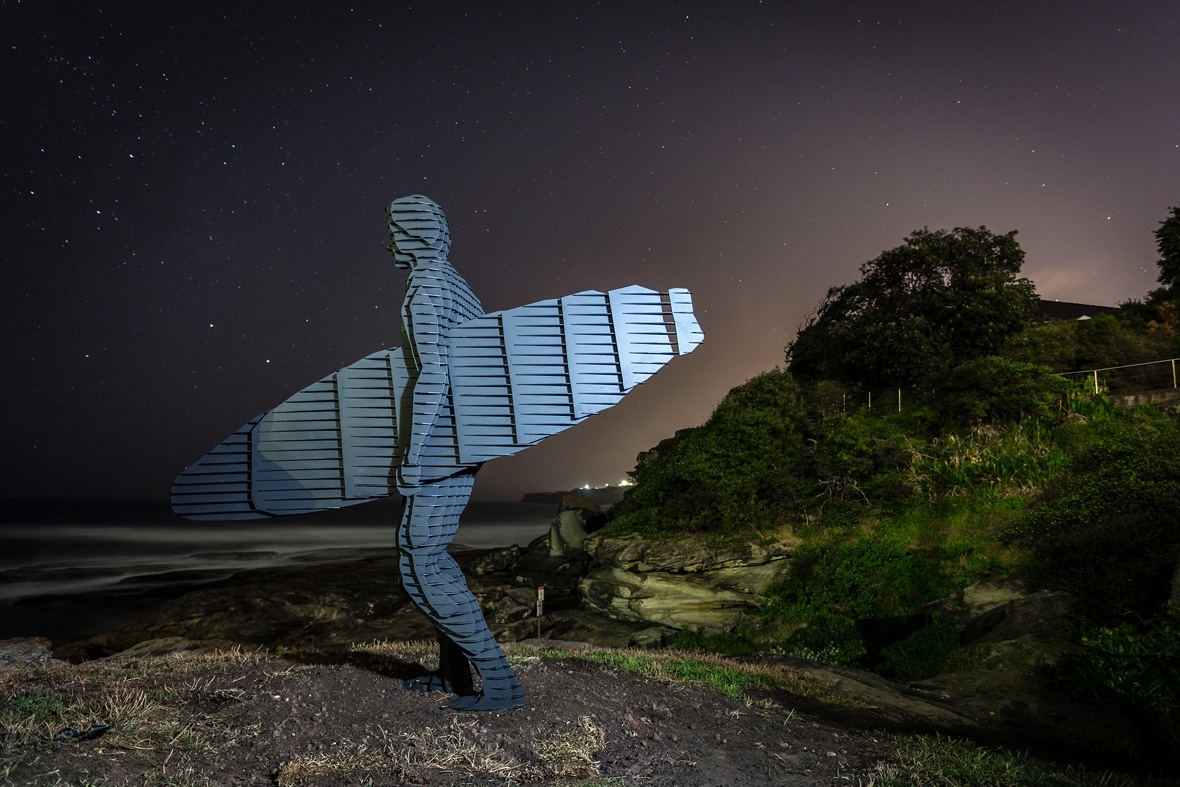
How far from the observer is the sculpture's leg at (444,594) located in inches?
211

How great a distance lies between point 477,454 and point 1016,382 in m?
17.0

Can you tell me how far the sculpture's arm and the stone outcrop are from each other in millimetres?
11332

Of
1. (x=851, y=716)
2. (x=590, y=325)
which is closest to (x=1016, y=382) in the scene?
(x=851, y=716)

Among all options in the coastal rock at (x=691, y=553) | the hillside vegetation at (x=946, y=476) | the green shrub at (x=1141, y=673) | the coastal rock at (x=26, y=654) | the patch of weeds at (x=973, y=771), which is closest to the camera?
the patch of weeds at (x=973, y=771)

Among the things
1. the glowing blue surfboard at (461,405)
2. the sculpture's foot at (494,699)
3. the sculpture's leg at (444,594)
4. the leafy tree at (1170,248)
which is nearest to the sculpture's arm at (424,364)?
the glowing blue surfboard at (461,405)

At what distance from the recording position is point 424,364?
5516 mm

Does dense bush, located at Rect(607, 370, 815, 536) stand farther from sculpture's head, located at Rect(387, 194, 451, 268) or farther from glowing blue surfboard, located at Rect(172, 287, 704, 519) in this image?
sculpture's head, located at Rect(387, 194, 451, 268)

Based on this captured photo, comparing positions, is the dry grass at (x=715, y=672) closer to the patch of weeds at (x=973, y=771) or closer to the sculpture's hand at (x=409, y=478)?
the patch of weeds at (x=973, y=771)

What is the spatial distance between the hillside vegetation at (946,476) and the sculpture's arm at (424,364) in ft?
25.5

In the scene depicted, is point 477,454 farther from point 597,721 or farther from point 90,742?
point 90,742

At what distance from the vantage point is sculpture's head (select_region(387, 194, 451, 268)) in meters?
5.87

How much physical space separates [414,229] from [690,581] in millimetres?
12357

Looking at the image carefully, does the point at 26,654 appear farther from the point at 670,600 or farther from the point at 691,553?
the point at 691,553

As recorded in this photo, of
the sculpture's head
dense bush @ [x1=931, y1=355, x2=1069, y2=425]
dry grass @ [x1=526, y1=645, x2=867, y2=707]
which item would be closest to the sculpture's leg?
dry grass @ [x1=526, y1=645, x2=867, y2=707]
